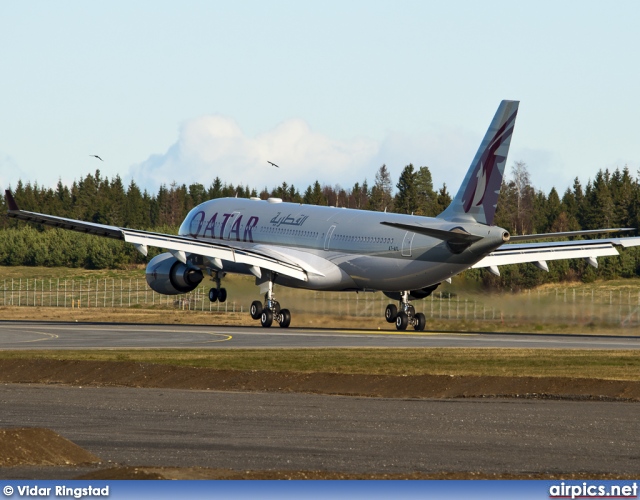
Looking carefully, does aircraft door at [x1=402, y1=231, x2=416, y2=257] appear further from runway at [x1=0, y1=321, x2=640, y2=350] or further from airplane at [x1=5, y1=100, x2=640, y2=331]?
runway at [x1=0, y1=321, x2=640, y2=350]

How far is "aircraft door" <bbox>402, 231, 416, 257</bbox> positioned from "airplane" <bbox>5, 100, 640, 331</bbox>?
7cm

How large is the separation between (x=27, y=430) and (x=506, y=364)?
20068 millimetres

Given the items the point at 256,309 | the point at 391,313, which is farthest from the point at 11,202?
the point at 391,313

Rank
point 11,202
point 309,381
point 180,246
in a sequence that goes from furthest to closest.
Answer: point 180,246, point 11,202, point 309,381

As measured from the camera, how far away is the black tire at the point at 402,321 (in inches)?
2165

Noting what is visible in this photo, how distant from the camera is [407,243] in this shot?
171 ft

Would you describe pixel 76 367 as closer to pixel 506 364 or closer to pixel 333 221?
pixel 506 364

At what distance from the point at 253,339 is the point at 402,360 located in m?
11.4

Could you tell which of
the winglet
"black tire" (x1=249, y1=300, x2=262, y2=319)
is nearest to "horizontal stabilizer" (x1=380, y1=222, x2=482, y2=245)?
"black tire" (x1=249, y1=300, x2=262, y2=319)

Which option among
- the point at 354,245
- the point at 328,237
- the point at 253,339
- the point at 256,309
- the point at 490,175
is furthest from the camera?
the point at 256,309

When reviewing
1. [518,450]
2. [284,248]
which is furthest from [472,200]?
[518,450]

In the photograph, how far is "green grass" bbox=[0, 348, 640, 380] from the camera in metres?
32.4

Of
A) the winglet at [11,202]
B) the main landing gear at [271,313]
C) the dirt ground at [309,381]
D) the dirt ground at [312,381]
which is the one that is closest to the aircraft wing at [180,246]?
the winglet at [11,202]

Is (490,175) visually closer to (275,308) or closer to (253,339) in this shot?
(253,339)
